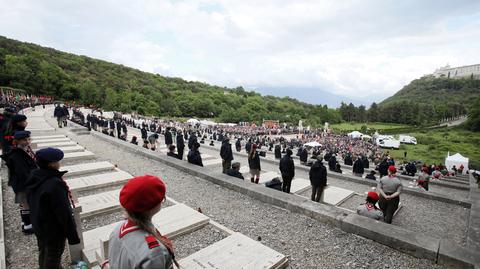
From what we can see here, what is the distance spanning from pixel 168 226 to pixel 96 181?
12.2ft

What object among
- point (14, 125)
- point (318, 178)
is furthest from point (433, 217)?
point (14, 125)

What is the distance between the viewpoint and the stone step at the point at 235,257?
138 inches

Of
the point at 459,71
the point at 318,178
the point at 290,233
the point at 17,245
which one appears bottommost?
the point at 17,245

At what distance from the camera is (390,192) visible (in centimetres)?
561

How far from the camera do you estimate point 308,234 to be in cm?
473

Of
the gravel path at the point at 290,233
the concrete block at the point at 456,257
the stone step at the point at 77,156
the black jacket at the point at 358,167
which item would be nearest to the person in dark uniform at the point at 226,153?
the gravel path at the point at 290,233

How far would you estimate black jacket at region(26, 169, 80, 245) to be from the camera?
2.62 m

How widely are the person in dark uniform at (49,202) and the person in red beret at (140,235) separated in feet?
5.29

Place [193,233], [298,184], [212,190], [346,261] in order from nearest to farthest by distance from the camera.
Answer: [346,261]
[193,233]
[212,190]
[298,184]

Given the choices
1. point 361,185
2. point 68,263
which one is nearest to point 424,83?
point 361,185

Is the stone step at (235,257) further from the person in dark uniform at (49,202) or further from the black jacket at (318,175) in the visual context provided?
the black jacket at (318,175)

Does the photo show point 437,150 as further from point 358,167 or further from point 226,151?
point 226,151

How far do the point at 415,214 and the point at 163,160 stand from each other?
8.86 metres

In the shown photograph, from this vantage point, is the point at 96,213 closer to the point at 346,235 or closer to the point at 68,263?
the point at 68,263
